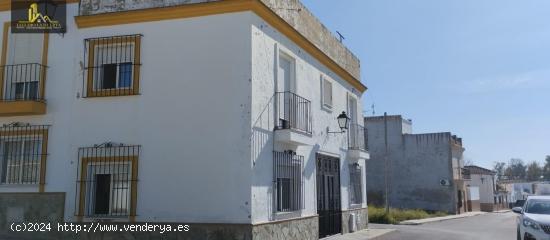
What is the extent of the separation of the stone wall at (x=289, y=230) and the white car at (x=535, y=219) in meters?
5.41

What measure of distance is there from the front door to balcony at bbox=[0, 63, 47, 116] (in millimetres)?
8113

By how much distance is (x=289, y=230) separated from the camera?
13.4m

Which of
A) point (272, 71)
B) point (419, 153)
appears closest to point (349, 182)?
point (272, 71)

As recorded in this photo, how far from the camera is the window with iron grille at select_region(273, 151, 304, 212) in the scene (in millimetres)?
13164

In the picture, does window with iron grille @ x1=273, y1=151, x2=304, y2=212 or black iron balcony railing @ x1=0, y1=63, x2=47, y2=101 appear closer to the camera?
window with iron grille @ x1=273, y1=151, x2=304, y2=212

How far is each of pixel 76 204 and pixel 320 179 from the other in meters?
7.23

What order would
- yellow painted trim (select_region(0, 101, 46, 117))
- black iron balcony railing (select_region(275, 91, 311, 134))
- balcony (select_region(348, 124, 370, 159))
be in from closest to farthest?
yellow painted trim (select_region(0, 101, 46, 117)), black iron balcony railing (select_region(275, 91, 311, 134)), balcony (select_region(348, 124, 370, 159))

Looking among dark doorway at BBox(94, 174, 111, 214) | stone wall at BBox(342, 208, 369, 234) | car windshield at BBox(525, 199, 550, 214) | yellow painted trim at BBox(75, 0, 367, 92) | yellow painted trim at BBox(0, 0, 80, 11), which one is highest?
yellow painted trim at BBox(0, 0, 80, 11)

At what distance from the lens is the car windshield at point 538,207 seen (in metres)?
13.0

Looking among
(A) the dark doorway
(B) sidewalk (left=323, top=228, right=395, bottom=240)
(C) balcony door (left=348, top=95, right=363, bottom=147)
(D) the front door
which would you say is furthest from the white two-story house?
(C) balcony door (left=348, top=95, right=363, bottom=147)

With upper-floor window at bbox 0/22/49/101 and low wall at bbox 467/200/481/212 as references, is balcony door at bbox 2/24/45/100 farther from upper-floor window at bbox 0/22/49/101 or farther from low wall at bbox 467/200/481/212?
low wall at bbox 467/200/481/212

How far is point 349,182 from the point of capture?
62.0ft

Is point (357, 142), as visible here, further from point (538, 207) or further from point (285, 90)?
point (538, 207)

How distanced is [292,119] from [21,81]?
707 cm
